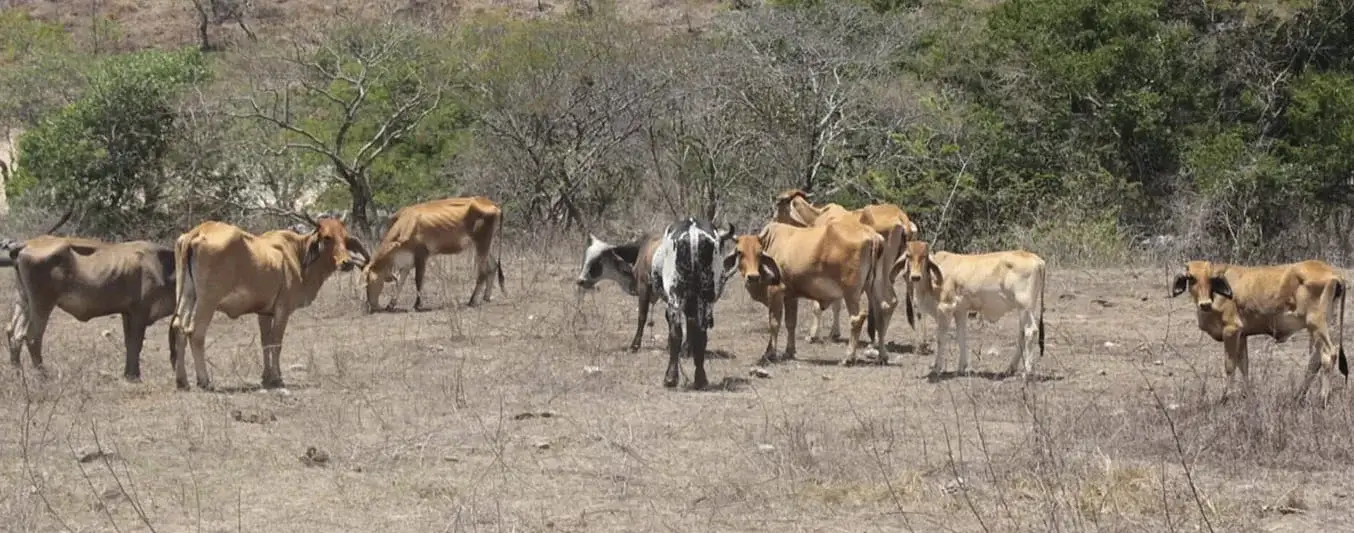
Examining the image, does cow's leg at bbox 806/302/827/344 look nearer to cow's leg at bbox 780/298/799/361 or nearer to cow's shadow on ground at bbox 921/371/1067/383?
cow's leg at bbox 780/298/799/361

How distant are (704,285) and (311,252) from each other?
10.2 feet

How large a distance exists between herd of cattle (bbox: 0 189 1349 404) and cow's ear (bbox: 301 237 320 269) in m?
0.01

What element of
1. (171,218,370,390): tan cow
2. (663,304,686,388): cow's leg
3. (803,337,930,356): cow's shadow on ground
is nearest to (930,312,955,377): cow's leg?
(803,337,930,356): cow's shadow on ground

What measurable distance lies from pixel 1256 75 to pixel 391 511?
19053 mm

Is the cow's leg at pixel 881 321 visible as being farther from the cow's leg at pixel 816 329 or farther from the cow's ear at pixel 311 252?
the cow's ear at pixel 311 252

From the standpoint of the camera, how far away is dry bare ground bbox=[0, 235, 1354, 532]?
855 cm

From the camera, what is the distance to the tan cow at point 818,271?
13969 mm

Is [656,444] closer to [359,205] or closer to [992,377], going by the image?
[992,377]

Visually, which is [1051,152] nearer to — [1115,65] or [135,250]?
[1115,65]

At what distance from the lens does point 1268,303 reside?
11.6m

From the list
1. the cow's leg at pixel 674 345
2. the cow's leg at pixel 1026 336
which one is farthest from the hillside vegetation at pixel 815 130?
the cow's leg at pixel 674 345

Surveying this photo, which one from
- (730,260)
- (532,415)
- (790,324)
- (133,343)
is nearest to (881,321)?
(790,324)

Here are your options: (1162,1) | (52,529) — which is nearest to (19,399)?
(52,529)

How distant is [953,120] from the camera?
24.8 metres
